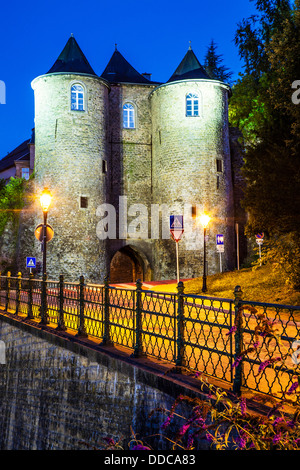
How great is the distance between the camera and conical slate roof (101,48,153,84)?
128 feet

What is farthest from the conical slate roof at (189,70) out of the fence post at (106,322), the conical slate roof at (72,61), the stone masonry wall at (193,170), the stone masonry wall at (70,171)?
the fence post at (106,322)

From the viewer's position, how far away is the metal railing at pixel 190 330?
5172mm

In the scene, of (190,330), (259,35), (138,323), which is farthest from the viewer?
(259,35)

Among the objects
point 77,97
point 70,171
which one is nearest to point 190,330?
point 70,171

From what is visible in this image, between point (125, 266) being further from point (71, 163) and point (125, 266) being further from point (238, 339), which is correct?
point (238, 339)

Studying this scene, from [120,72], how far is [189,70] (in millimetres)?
6261

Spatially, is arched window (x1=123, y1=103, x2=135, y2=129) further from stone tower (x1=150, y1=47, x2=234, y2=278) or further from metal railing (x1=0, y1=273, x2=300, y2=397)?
metal railing (x1=0, y1=273, x2=300, y2=397)

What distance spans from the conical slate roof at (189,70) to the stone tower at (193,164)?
0.22 feet

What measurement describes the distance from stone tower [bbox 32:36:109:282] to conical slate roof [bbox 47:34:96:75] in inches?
Answer: 2.7

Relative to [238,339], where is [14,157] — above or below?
above

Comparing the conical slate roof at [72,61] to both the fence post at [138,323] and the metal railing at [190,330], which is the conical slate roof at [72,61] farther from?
the fence post at [138,323]

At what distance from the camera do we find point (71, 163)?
34.1 m
